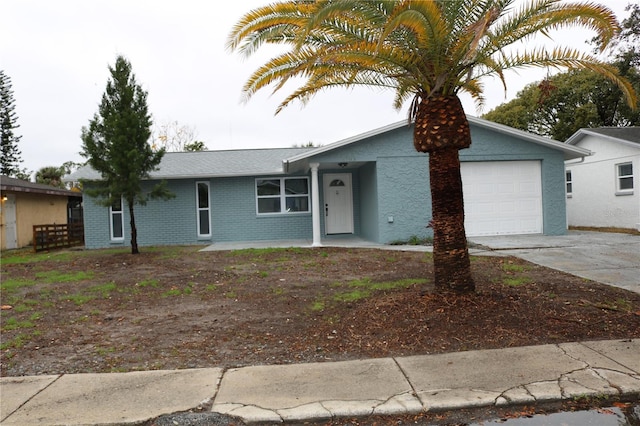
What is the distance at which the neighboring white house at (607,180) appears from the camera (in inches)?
645

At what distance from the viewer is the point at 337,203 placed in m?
17.5

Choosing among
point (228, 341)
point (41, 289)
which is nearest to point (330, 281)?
point (228, 341)

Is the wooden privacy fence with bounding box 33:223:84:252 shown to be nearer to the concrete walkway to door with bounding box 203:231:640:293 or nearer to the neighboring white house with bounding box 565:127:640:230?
the concrete walkway to door with bounding box 203:231:640:293

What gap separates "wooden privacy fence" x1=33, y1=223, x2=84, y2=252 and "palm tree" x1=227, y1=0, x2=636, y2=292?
1489 cm

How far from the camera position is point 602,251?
11203 millimetres

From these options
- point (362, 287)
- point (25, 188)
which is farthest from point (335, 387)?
point (25, 188)

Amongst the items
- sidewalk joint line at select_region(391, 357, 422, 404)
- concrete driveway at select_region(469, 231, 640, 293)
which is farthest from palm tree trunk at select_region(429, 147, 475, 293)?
concrete driveway at select_region(469, 231, 640, 293)

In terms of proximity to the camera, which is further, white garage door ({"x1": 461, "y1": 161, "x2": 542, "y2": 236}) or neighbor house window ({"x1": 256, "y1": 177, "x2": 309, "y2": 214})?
neighbor house window ({"x1": 256, "y1": 177, "x2": 309, "y2": 214})

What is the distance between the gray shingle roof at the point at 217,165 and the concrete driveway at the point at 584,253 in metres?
8.45

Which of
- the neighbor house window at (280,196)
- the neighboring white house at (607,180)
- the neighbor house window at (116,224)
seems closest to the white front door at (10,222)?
the neighbor house window at (116,224)

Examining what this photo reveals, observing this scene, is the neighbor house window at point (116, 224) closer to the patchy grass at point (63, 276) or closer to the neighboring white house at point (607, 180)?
the patchy grass at point (63, 276)

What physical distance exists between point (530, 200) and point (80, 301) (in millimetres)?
13598

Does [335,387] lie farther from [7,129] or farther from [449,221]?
[7,129]

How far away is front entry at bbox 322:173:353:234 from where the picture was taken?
1728 centimetres
